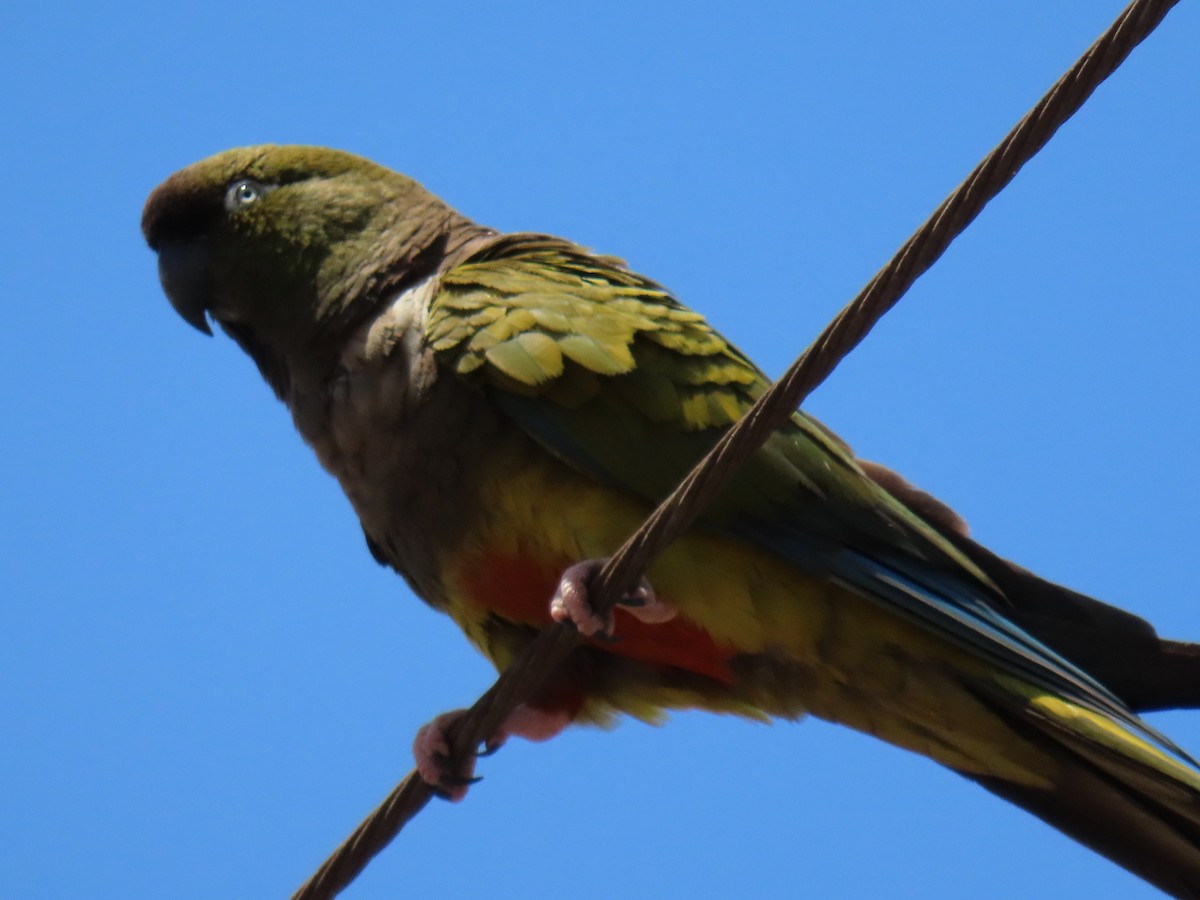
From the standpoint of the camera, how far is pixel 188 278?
4348 mm

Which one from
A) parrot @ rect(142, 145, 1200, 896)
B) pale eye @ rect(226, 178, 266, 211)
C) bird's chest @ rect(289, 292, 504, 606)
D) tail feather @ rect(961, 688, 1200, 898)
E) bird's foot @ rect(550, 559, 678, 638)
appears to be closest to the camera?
bird's foot @ rect(550, 559, 678, 638)

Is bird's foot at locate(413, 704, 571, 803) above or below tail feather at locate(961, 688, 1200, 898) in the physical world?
below

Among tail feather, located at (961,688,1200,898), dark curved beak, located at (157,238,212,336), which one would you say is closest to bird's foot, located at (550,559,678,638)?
tail feather, located at (961,688,1200,898)

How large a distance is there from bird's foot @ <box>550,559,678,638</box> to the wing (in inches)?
9.9

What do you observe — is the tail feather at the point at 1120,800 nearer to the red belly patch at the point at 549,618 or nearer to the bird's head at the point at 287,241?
the red belly patch at the point at 549,618

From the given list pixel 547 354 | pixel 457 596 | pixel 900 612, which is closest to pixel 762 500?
pixel 900 612

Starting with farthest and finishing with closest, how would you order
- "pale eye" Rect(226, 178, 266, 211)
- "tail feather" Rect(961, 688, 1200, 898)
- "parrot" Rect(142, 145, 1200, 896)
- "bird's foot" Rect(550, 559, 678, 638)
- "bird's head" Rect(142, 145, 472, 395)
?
"pale eye" Rect(226, 178, 266, 211), "bird's head" Rect(142, 145, 472, 395), "parrot" Rect(142, 145, 1200, 896), "tail feather" Rect(961, 688, 1200, 898), "bird's foot" Rect(550, 559, 678, 638)

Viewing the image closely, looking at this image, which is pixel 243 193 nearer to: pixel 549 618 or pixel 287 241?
pixel 287 241

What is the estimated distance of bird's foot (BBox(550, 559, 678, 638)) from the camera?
2908 mm

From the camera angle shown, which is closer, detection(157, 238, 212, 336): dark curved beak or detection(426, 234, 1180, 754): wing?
detection(426, 234, 1180, 754): wing

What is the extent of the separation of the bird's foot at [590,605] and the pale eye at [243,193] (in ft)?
5.76

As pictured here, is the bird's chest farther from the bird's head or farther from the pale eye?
the pale eye

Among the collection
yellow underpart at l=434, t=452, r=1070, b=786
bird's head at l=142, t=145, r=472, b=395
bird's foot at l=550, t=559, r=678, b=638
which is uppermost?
bird's head at l=142, t=145, r=472, b=395

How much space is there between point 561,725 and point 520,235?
4.79 ft
